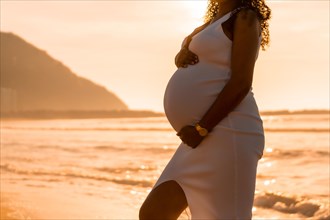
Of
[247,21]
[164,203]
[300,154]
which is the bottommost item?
[300,154]

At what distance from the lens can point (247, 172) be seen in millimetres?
3164

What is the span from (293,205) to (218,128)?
542cm

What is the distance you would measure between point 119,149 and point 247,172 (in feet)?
50.1

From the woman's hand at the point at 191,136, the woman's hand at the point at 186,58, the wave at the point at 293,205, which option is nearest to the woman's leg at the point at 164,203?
the woman's hand at the point at 191,136

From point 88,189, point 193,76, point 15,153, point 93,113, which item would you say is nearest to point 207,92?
point 193,76

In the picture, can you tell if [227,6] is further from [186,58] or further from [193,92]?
[193,92]

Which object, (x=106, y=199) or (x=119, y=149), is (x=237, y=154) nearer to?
(x=106, y=199)

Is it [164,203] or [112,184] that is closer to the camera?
[164,203]

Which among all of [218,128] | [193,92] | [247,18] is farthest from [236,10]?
[218,128]

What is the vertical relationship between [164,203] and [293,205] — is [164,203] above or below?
above

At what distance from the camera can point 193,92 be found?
329 centimetres

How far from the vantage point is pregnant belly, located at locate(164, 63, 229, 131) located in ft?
10.6

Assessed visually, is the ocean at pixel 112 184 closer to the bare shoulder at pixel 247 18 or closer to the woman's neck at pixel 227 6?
the woman's neck at pixel 227 6

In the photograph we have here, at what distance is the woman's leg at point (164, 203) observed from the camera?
10.7ft
